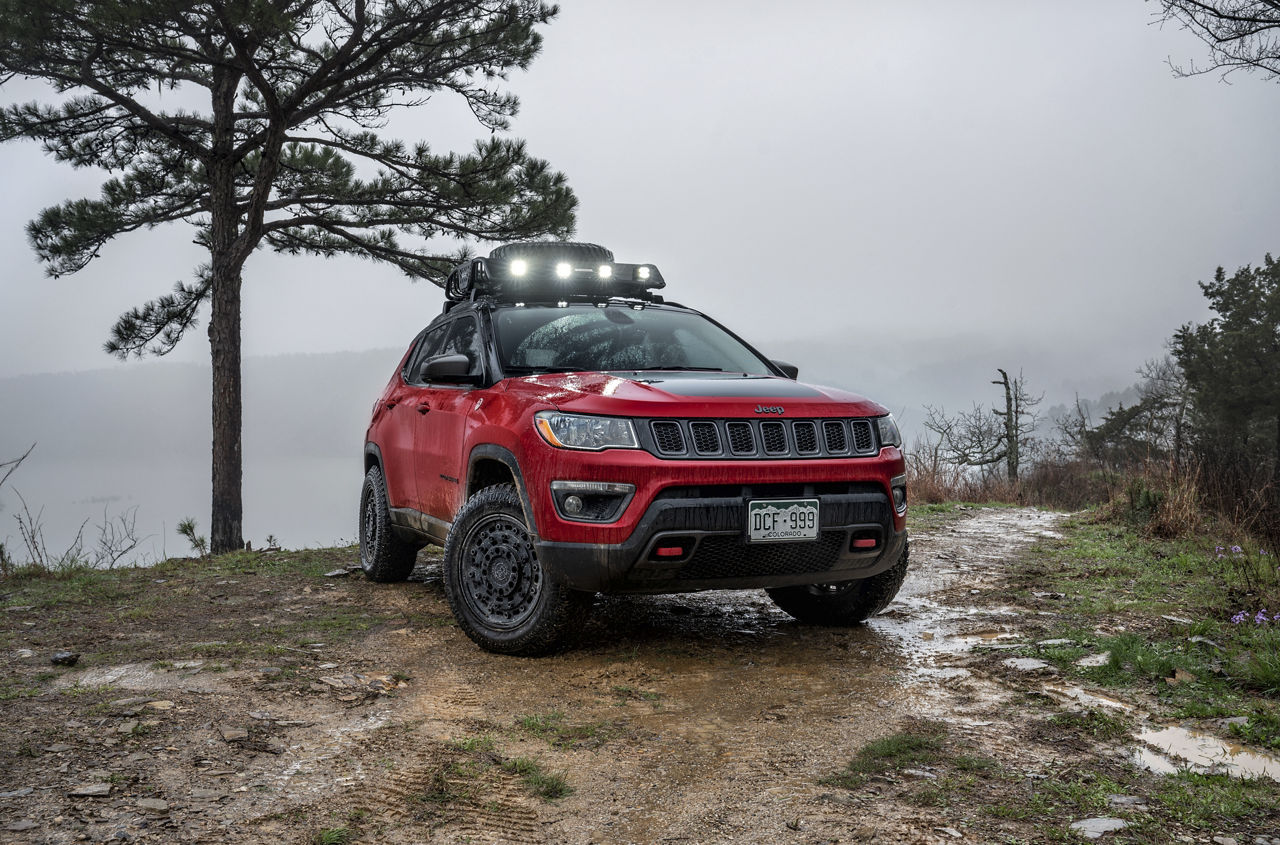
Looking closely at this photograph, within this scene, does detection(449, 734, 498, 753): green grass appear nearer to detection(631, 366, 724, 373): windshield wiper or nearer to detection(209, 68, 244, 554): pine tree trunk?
detection(631, 366, 724, 373): windshield wiper

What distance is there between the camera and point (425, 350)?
6.73m

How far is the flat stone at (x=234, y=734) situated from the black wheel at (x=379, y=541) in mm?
3042

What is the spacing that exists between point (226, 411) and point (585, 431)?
442 inches

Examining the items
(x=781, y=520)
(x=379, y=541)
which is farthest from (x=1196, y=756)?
(x=379, y=541)

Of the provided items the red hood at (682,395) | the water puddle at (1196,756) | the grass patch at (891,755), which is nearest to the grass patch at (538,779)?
the grass patch at (891,755)

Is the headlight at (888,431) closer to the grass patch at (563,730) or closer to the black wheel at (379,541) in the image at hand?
the grass patch at (563,730)

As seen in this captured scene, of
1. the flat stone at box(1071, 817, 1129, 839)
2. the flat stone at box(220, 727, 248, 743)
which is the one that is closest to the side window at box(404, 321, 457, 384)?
the flat stone at box(220, 727, 248, 743)

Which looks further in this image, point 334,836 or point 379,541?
point 379,541

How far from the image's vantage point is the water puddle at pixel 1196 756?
3.30 metres

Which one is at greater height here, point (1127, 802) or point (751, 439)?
point (751, 439)

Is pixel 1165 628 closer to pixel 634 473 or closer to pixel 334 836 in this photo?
pixel 634 473

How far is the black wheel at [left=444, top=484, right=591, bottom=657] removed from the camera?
4.52 meters

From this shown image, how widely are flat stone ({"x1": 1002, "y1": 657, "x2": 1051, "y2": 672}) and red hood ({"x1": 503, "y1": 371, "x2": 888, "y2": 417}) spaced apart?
136 centimetres

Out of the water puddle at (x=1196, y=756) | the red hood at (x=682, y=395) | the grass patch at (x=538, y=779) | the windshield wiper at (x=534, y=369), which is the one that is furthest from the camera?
the windshield wiper at (x=534, y=369)
